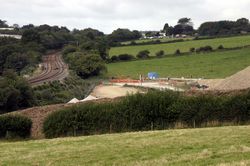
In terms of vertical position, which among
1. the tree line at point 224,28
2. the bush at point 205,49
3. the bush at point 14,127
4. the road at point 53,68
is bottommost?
the road at point 53,68

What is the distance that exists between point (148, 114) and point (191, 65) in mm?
76347

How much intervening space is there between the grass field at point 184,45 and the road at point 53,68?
1447 cm

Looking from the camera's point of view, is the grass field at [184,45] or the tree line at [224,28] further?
the tree line at [224,28]

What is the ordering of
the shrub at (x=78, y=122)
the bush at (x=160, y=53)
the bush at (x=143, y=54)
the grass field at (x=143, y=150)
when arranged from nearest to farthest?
the grass field at (x=143, y=150), the shrub at (x=78, y=122), the bush at (x=160, y=53), the bush at (x=143, y=54)

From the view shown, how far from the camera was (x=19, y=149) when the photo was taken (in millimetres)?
15859

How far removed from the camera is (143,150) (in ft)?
43.3

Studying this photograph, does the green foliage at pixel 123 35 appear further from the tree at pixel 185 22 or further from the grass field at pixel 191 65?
the grass field at pixel 191 65

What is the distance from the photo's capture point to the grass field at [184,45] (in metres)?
115

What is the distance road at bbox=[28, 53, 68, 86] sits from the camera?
271ft

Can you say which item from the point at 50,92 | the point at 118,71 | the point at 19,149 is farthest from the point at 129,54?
the point at 19,149

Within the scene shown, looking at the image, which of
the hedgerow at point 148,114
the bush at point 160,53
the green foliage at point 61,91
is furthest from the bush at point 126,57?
the hedgerow at point 148,114

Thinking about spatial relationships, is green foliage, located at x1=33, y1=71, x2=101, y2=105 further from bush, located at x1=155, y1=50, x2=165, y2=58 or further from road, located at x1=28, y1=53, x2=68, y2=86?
bush, located at x1=155, y1=50, x2=165, y2=58

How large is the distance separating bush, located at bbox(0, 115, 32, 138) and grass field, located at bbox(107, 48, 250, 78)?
62107 mm

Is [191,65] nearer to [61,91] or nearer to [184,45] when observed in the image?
[184,45]
